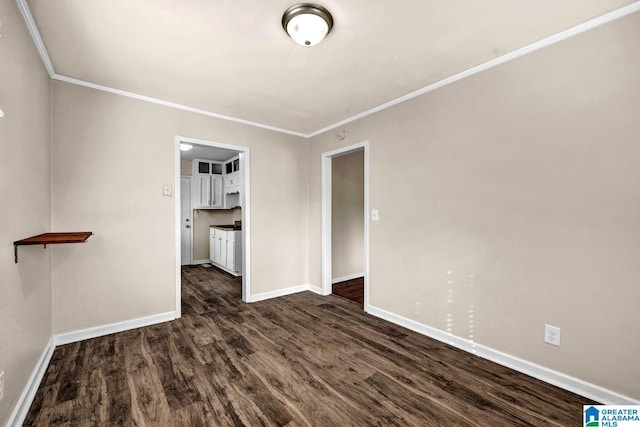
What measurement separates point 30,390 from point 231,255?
3.31m

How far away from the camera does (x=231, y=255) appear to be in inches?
198

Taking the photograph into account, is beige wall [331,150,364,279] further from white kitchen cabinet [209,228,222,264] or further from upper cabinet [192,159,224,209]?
upper cabinet [192,159,224,209]

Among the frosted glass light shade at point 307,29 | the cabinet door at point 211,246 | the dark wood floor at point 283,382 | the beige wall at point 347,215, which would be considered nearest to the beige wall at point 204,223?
the cabinet door at point 211,246

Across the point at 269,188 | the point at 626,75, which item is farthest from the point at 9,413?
the point at 626,75

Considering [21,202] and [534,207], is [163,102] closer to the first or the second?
[21,202]

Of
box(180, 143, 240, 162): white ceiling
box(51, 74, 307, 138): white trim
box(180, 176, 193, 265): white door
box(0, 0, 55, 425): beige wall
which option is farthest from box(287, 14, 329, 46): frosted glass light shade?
box(180, 176, 193, 265): white door

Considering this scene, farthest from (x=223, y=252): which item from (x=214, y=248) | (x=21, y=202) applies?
(x=21, y=202)

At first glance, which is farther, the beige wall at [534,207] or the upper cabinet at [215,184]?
the upper cabinet at [215,184]

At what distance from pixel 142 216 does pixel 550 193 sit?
143 inches

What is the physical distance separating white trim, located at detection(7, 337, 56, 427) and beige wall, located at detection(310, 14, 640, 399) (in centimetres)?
290

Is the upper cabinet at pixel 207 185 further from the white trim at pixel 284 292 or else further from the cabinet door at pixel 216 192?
the white trim at pixel 284 292

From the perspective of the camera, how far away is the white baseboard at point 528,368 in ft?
5.53

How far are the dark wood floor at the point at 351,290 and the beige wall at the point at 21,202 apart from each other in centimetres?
298

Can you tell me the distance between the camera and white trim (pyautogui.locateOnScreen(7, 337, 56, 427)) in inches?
59.4
